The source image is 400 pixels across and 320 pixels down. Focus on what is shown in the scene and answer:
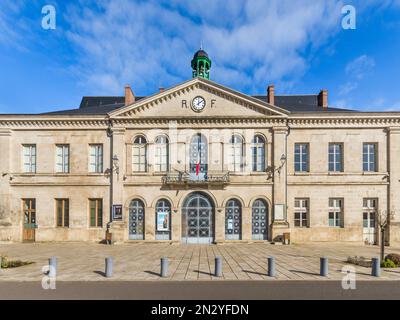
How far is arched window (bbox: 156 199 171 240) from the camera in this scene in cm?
2064

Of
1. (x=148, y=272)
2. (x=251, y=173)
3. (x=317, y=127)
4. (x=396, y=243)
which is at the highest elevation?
(x=317, y=127)

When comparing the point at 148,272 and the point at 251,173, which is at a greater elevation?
the point at 251,173

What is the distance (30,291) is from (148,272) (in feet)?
13.6

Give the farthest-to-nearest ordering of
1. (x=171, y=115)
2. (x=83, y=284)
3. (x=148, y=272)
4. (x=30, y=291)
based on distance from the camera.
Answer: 1. (x=171, y=115)
2. (x=148, y=272)
3. (x=83, y=284)
4. (x=30, y=291)

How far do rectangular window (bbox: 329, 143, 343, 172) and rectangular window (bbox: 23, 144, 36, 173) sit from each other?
79.9 feet

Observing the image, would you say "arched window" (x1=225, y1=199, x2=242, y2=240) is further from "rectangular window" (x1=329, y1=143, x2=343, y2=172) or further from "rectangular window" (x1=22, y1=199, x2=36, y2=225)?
"rectangular window" (x1=22, y1=199, x2=36, y2=225)

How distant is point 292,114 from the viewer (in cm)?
2094

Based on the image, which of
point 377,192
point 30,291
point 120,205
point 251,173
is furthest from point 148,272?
point 377,192

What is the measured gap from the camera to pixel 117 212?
20.6 metres

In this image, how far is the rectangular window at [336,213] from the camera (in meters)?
20.6

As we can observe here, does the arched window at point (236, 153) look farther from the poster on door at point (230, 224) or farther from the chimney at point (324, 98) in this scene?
the chimney at point (324, 98)

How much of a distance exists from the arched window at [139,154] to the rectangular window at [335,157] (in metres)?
15.1

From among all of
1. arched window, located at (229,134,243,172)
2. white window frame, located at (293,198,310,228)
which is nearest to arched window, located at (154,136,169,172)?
arched window, located at (229,134,243,172)
